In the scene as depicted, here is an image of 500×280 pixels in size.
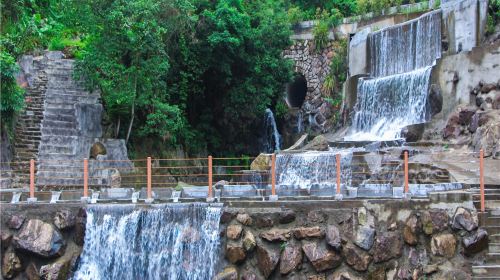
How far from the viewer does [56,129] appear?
65.3 feet

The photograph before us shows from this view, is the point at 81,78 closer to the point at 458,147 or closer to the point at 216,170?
the point at 216,170

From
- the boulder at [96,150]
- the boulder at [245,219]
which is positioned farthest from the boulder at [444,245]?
the boulder at [96,150]

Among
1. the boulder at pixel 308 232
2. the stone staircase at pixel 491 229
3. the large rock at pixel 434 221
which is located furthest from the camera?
the boulder at pixel 308 232

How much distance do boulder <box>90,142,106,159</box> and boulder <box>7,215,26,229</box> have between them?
7.17 meters

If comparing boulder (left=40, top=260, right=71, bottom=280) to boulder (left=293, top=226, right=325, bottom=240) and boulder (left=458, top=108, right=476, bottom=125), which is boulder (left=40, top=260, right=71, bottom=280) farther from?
boulder (left=458, top=108, right=476, bottom=125)

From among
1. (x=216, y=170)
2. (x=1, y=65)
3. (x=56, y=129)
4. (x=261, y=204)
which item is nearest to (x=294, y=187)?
(x=261, y=204)

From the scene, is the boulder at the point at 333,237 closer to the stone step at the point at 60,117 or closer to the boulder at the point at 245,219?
the boulder at the point at 245,219

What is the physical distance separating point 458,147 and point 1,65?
1178 centimetres

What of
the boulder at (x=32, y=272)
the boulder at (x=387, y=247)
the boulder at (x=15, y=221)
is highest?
the boulder at (x=15, y=221)

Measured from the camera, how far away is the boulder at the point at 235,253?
39.1ft

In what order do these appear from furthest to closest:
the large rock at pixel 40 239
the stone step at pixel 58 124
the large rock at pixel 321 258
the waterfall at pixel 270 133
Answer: the waterfall at pixel 270 133, the stone step at pixel 58 124, the large rock at pixel 40 239, the large rock at pixel 321 258

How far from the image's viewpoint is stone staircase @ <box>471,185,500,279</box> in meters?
11.0

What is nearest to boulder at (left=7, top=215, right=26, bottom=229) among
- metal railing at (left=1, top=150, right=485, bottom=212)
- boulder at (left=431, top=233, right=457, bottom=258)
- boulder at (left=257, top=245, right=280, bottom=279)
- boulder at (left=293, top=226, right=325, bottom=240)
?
metal railing at (left=1, top=150, right=485, bottom=212)

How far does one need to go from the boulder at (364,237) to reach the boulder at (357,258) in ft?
0.37
